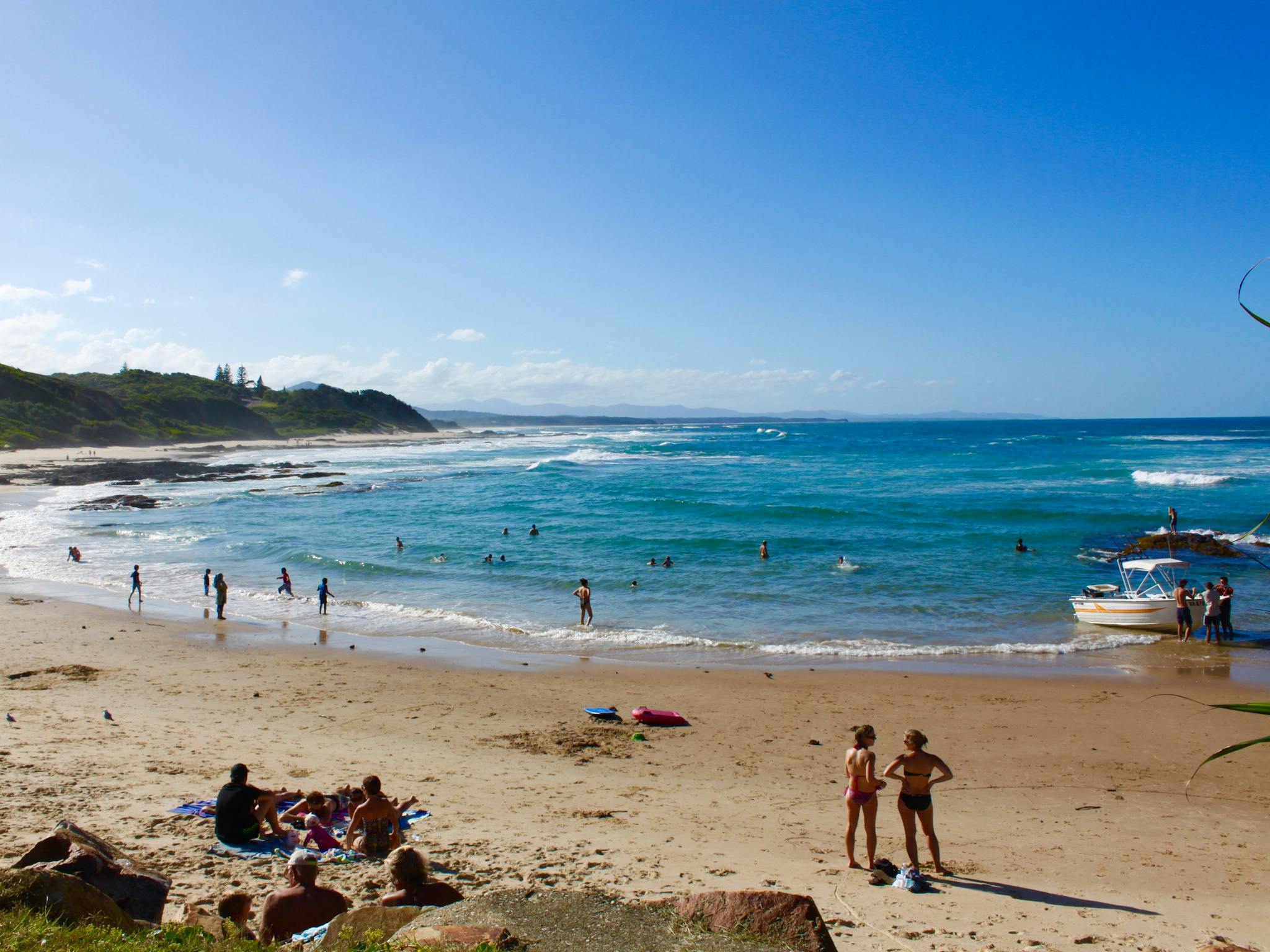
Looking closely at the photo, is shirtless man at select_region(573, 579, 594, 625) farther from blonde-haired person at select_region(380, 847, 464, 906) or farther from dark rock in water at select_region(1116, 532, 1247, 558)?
dark rock in water at select_region(1116, 532, 1247, 558)

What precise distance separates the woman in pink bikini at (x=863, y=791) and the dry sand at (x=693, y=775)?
25cm

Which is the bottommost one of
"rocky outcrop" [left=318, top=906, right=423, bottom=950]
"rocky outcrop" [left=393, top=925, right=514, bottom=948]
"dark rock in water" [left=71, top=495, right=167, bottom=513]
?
"dark rock in water" [left=71, top=495, right=167, bottom=513]

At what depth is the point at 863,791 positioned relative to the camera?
7758 millimetres

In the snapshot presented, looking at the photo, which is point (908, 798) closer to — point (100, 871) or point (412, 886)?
point (412, 886)

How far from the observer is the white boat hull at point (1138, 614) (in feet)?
62.9

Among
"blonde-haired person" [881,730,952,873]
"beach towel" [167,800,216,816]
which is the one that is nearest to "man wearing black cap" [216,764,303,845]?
"beach towel" [167,800,216,816]

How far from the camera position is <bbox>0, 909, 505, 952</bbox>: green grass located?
4.62 m

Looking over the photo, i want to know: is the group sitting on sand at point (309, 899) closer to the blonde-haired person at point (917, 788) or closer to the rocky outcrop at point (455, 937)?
the rocky outcrop at point (455, 937)

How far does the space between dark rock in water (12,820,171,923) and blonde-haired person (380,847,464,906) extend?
1.63 m

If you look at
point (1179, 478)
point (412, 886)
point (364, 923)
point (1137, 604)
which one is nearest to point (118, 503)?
point (412, 886)

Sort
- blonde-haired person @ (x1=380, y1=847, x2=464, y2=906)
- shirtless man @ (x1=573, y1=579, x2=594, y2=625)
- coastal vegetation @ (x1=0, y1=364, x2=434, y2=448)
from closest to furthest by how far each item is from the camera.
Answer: blonde-haired person @ (x1=380, y1=847, x2=464, y2=906), shirtless man @ (x1=573, y1=579, x2=594, y2=625), coastal vegetation @ (x1=0, y1=364, x2=434, y2=448)

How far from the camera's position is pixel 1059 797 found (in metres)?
9.98

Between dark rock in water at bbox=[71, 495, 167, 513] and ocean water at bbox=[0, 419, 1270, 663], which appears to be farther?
dark rock in water at bbox=[71, 495, 167, 513]

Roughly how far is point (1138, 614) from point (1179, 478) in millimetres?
38000
